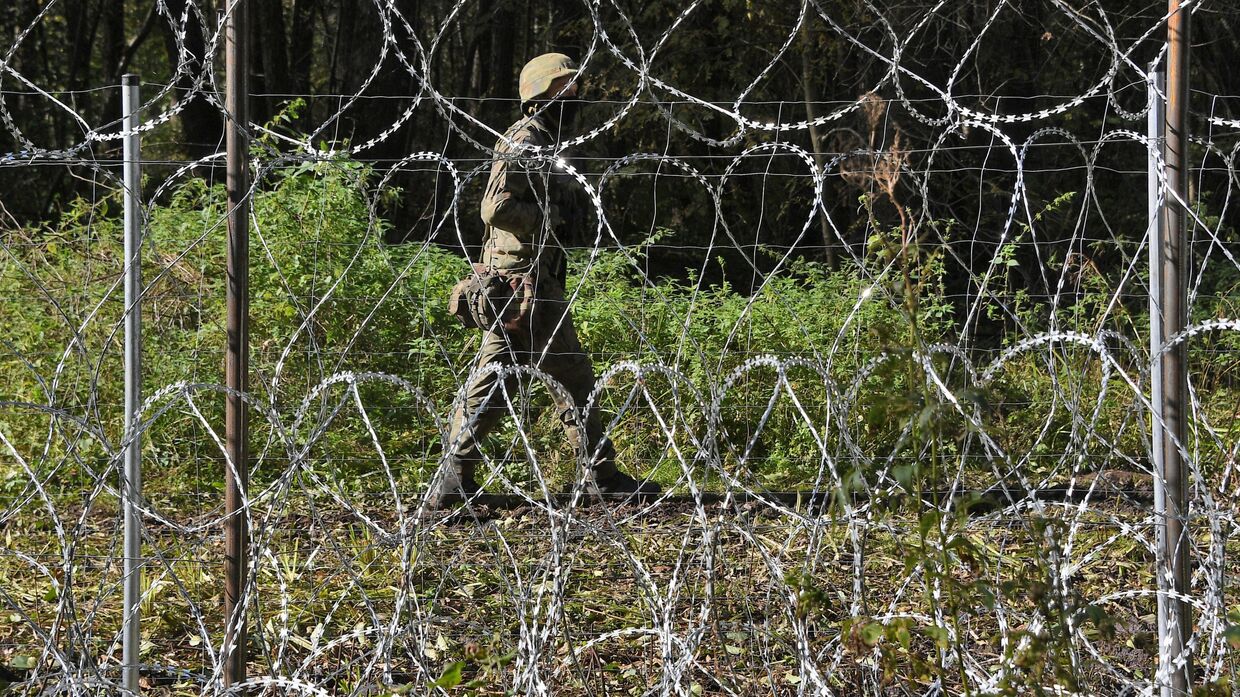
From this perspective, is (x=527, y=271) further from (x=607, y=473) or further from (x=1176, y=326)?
(x=1176, y=326)

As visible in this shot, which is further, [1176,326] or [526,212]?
[526,212]

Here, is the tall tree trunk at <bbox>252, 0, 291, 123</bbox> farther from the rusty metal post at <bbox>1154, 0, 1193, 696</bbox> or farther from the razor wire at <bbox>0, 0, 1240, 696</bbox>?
the rusty metal post at <bbox>1154, 0, 1193, 696</bbox>

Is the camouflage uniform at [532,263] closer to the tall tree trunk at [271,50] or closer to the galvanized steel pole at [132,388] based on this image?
the galvanized steel pole at [132,388]

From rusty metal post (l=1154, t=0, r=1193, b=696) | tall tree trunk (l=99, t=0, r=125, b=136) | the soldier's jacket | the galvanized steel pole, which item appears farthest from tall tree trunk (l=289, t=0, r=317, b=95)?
rusty metal post (l=1154, t=0, r=1193, b=696)

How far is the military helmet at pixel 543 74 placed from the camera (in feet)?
15.5

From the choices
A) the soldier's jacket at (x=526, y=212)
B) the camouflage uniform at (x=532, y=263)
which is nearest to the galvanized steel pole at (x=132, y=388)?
the soldier's jacket at (x=526, y=212)

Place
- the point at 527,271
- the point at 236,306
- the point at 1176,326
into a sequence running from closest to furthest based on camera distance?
the point at 1176,326, the point at 236,306, the point at 527,271

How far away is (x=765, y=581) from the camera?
4152 mm

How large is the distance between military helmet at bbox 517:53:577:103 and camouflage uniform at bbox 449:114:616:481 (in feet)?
0.37

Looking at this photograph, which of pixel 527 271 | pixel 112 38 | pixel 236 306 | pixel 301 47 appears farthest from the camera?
pixel 301 47

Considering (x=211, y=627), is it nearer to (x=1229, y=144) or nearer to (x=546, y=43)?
(x=1229, y=144)

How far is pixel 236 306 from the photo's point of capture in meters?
2.82

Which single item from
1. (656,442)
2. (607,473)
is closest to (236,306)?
(607,473)

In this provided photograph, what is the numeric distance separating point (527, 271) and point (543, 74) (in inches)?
30.3
